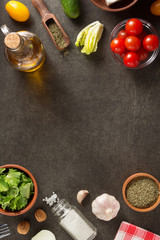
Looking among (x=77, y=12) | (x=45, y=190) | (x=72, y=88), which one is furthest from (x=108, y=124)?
(x=77, y=12)

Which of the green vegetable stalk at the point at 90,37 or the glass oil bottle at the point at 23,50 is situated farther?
the green vegetable stalk at the point at 90,37

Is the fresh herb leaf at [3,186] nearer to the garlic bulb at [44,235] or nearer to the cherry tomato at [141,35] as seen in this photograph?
the garlic bulb at [44,235]

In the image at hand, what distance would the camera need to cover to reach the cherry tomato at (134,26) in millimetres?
1521

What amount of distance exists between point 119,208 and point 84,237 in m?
0.25

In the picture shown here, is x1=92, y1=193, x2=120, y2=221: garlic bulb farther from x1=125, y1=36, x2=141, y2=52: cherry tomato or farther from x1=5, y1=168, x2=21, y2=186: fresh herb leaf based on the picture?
x1=125, y1=36, x2=141, y2=52: cherry tomato

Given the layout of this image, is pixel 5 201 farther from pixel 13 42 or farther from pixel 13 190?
pixel 13 42

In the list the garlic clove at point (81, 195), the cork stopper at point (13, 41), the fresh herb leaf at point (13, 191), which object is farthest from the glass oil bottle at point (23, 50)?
the garlic clove at point (81, 195)

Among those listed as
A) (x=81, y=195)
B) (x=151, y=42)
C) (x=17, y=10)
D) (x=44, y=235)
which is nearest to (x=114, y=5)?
(x=151, y=42)

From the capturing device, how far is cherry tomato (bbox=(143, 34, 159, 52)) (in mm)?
1516

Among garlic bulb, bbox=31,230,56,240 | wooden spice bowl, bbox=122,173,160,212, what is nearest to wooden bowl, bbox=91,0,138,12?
wooden spice bowl, bbox=122,173,160,212

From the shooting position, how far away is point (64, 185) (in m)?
1.68

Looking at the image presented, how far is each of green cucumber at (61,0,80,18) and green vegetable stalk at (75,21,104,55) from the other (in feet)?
0.31

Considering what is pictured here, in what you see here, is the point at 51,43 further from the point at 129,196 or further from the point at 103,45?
the point at 129,196

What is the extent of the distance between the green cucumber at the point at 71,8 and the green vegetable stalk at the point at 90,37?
0.31 feet
